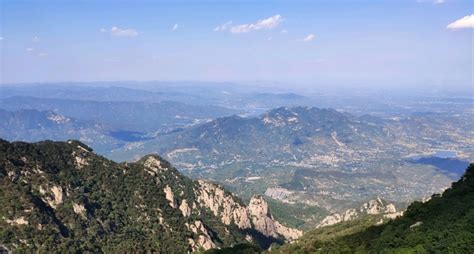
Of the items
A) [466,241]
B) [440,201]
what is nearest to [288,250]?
[440,201]

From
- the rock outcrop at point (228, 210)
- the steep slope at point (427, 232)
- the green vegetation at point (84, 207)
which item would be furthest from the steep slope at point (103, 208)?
the steep slope at point (427, 232)

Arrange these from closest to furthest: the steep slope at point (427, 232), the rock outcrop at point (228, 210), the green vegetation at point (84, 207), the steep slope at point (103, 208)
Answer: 1. the steep slope at point (427, 232)
2. the green vegetation at point (84, 207)
3. the steep slope at point (103, 208)
4. the rock outcrop at point (228, 210)

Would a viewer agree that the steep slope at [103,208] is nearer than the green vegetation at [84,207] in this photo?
No

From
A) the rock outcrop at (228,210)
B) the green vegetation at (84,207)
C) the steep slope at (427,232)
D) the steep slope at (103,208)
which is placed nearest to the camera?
the steep slope at (427,232)

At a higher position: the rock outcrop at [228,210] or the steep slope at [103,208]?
the steep slope at [103,208]

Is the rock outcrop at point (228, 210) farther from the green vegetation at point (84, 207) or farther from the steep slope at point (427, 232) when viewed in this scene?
the steep slope at point (427, 232)

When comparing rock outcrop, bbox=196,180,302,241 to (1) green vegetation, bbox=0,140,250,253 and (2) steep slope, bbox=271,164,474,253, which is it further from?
(2) steep slope, bbox=271,164,474,253

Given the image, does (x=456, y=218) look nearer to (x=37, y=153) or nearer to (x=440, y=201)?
(x=440, y=201)
